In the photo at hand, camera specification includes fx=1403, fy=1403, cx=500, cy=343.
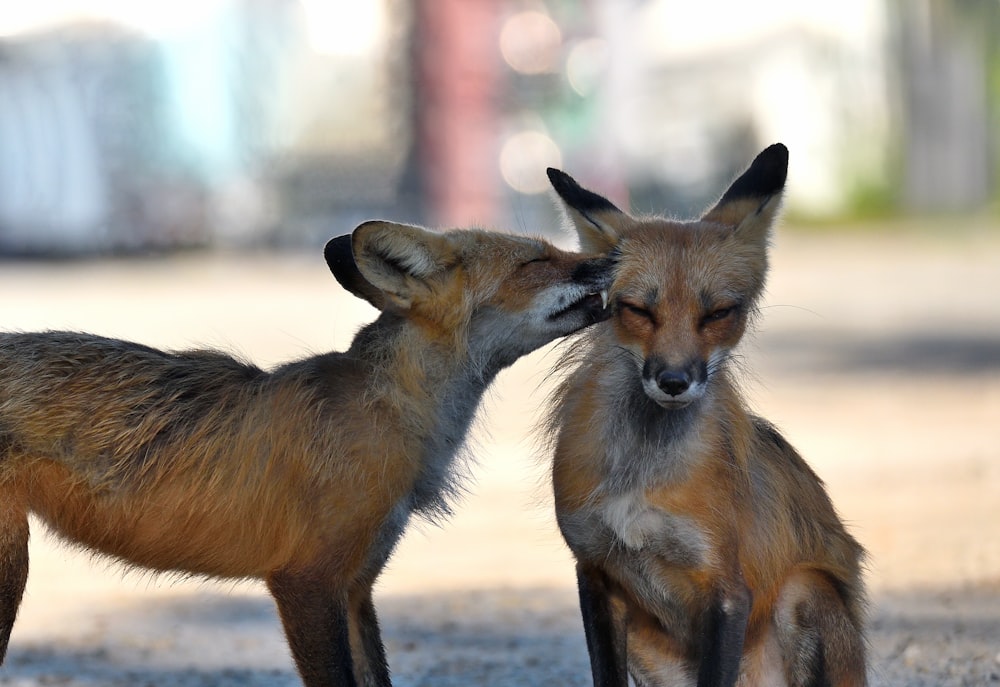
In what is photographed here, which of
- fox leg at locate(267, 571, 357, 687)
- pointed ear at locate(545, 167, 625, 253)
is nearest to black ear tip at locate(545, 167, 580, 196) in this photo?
pointed ear at locate(545, 167, 625, 253)

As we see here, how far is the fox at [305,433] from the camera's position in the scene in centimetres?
572

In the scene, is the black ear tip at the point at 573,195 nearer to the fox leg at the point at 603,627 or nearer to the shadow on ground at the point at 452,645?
the fox leg at the point at 603,627

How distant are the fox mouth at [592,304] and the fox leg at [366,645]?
1.51m

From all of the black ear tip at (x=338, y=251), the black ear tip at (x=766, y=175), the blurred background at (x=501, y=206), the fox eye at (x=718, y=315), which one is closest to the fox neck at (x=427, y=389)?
the black ear tip at (x=338, y=251)

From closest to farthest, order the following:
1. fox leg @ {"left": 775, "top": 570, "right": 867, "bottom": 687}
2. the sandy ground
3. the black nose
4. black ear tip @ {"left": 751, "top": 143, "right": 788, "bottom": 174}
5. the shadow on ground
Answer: the black nose < fox leg @ {"left": 775, "top": 570, "right": 867, "bottom": 687} < black ear tip @ {"left": 751, "top": 143, "right": 788, "bottom": 174} < the shadow on ground < the sandy ground

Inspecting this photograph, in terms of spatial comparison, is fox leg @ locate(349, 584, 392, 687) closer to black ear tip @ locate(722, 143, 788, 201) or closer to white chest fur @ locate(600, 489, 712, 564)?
white chest fur @ locate(600, 489, 712, 564)

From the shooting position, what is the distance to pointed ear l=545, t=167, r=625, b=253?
6.20 metres

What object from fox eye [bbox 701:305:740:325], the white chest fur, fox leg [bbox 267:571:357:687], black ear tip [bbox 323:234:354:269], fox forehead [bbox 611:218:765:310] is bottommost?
fox leg [bbox 267:571:357:687]

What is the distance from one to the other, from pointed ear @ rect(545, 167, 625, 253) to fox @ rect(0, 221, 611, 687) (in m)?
0.15

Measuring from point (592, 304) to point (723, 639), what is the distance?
4.89 ft

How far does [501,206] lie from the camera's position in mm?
31812

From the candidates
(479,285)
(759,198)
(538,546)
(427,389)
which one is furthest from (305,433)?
(538,546)

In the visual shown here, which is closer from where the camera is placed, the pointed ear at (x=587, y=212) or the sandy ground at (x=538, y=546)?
the pointed ear at (x=587, y=212)

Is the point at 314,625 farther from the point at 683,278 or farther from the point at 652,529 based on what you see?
the point at 683,278
